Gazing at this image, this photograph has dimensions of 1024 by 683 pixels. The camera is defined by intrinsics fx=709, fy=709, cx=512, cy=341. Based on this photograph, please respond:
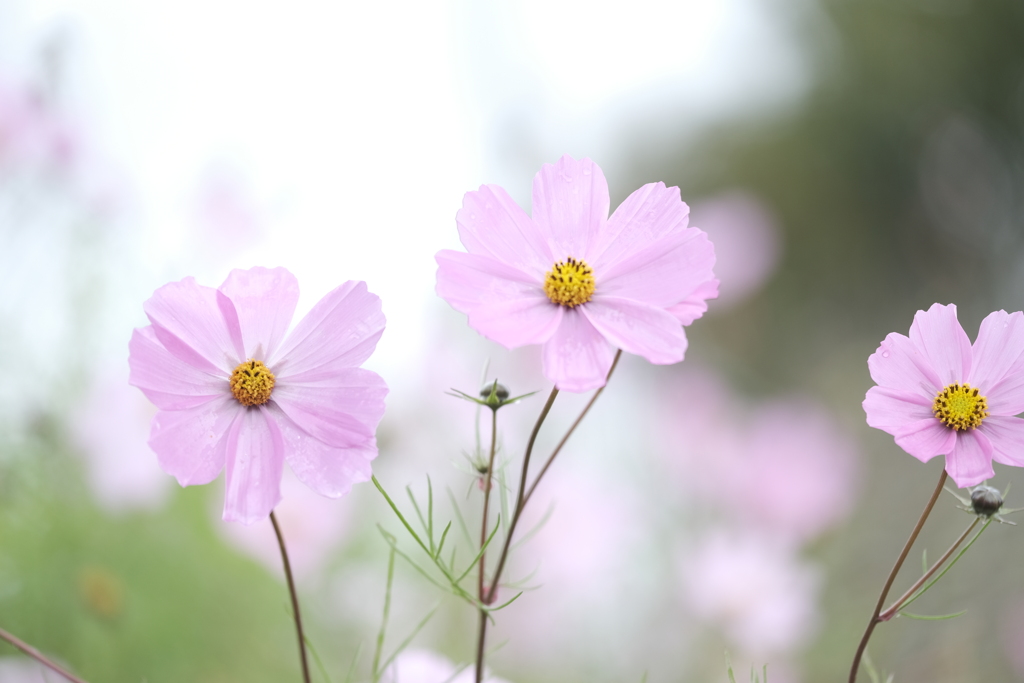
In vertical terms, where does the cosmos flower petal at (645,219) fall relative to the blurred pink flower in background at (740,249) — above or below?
below

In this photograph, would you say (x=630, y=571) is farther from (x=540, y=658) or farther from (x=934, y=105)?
(x=934, y=105)

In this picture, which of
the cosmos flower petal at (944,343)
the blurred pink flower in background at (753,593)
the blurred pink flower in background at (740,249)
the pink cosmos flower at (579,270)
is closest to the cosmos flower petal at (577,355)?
the pink cosmos flower at (579,270)

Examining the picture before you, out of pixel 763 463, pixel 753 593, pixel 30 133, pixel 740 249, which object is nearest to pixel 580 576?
pixel 753 593

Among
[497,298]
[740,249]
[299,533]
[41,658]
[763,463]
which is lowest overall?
[41,658]

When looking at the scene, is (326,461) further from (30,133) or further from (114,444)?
(30,133)

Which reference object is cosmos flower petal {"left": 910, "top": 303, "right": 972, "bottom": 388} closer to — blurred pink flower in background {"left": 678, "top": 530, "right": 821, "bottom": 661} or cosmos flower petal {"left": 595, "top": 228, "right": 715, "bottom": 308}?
cosmos flower petal {"left": 595, "top": 228, "right": 715, "bottom": 308}

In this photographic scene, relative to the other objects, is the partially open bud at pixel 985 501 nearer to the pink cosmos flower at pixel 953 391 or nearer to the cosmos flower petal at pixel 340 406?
the pink cosmos flower at pixel 953 391

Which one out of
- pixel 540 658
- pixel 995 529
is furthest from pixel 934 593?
pixel 540 658
